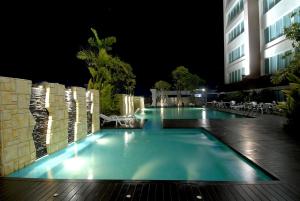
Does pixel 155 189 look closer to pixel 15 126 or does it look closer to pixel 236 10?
pixel 15 126

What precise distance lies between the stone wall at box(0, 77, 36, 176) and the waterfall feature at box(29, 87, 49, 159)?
12.2 inches

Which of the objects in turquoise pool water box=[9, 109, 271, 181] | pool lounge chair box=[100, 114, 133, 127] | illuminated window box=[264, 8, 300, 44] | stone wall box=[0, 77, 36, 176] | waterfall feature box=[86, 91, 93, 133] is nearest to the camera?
stone wall box=[0, 77, 36, 176]

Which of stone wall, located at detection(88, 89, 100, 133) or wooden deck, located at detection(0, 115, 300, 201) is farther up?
stone wall, located at detection(88, 89, 100, 133)

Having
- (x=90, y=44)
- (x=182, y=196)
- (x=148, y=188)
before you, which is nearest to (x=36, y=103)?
(x=148, y=188)

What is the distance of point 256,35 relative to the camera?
2955 centimetres

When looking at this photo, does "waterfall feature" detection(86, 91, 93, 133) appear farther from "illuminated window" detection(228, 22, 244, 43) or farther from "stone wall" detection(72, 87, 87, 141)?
"illuminated window" detection(228, 22, 244, 43)

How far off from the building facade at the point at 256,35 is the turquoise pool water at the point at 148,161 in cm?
1161

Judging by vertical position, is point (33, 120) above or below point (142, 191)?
above

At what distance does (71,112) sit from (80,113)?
0.97 meters

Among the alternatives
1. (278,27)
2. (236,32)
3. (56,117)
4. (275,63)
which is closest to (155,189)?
(56,117)

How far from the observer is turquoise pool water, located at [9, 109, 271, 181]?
676 centimetres

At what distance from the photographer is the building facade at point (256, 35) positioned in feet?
75.0

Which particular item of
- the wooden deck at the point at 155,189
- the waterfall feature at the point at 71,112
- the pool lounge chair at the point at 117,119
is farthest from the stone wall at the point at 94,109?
the wooden deck at the point at 155,189

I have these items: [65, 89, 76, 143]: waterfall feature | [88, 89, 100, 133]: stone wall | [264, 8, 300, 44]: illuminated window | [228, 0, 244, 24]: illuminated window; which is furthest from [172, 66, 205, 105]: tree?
[65, 89, 76, 143]: waterfall feature
